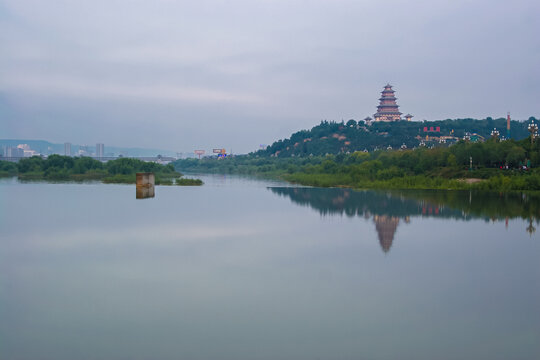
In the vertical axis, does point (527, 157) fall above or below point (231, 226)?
above

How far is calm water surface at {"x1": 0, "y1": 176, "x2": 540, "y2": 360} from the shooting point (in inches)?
255

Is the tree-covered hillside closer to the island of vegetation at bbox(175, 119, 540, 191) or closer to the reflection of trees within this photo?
the island of vegetation at bbox(175, 119, 540, 191)

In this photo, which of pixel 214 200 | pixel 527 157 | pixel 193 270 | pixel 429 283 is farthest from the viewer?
pixel 527 157

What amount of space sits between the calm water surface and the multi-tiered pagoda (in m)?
96.4

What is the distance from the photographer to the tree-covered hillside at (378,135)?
292 feet

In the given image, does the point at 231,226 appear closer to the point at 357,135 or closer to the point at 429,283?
the point at 429,283

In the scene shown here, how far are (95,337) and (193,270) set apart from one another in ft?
12.9

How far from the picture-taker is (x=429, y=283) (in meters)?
9.50

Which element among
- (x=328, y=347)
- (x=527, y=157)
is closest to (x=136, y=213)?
(x=328, y=347)

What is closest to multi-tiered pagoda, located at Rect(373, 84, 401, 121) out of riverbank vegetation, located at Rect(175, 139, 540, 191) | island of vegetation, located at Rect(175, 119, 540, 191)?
island of vegetation, located at Rect(175, 119, 540, 191)

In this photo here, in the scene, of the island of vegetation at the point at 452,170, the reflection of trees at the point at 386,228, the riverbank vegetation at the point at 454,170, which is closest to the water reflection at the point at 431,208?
the reflection of trees at the point at 386,228

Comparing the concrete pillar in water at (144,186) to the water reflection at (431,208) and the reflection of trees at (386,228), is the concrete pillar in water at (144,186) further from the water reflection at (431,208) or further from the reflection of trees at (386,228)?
the reflection of trees at (386,228)

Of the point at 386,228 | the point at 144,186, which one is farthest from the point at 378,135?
the point at 386,228

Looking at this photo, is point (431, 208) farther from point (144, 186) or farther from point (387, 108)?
point (387, 108)
